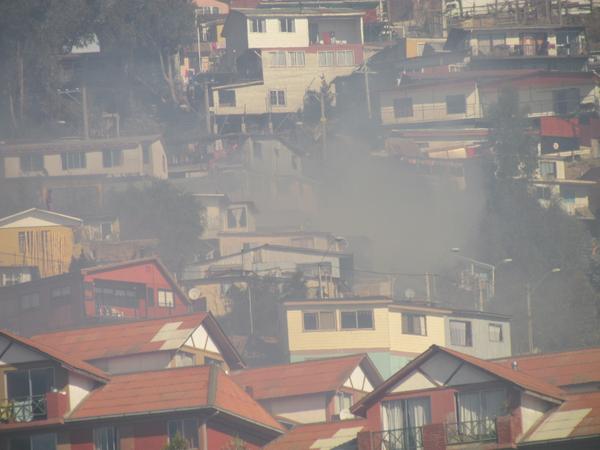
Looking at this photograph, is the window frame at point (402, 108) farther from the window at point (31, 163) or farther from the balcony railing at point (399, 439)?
the balcony railing at point (399, 439)

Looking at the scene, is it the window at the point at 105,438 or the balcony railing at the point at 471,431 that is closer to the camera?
the balcony railing at the point at 471,431

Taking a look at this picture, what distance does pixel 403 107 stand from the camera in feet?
315

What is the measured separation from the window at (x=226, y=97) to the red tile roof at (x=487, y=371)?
64176mm

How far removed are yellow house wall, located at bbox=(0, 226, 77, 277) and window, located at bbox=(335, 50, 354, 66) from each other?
32980mm

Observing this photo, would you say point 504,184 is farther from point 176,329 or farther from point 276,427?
point 276,427

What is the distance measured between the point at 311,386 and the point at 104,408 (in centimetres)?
982

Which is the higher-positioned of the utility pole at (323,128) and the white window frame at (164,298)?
the utility pole at (323,128)

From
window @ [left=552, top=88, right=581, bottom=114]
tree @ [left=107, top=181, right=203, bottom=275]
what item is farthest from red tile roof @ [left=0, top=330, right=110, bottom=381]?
window @ [left=552, top=88, right=581, bottom=114]

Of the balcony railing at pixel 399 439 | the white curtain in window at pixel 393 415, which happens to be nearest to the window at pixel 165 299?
the white curtain in window at pixel 393 415

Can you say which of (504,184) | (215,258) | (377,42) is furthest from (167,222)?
(377,42)

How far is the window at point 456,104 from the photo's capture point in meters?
95.4

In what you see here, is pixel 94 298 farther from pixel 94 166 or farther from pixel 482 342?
pixel 94 166

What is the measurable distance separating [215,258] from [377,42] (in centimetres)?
3694

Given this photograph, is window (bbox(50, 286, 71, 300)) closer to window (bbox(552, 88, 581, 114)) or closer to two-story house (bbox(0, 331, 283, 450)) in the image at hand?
two-story house (bbox(0, 331, 283, 450))
